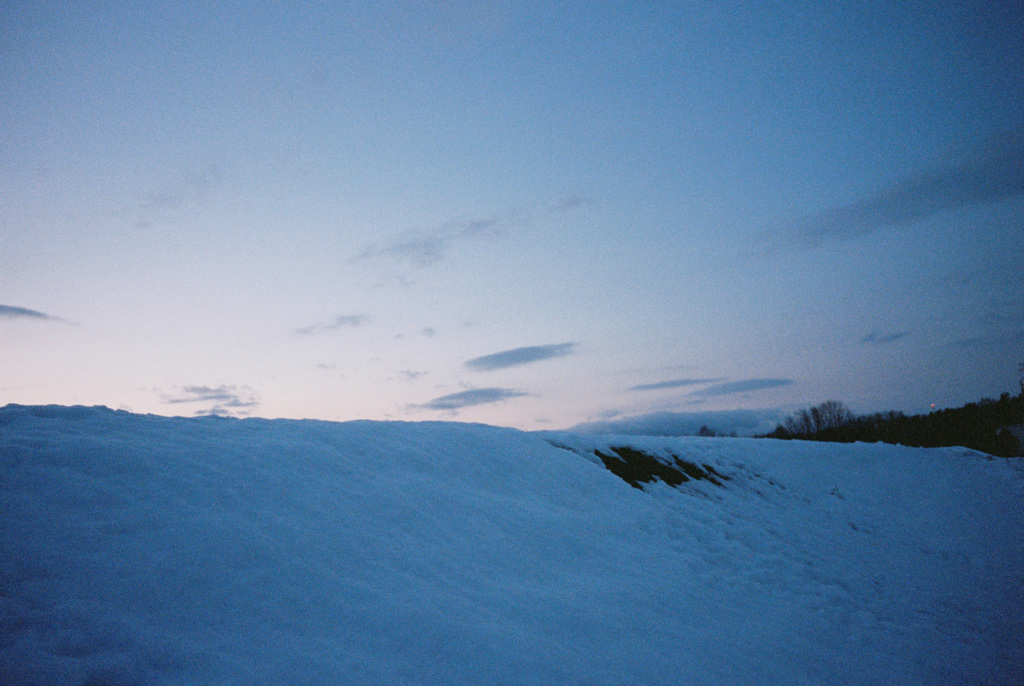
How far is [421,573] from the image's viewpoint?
19.5ft

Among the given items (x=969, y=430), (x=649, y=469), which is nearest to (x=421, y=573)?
(x=649, y=469)

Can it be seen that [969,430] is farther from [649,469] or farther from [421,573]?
[421,573]

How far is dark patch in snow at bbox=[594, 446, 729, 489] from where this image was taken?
12.4 meters

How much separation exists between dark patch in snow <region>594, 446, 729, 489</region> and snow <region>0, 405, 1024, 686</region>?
57 cm

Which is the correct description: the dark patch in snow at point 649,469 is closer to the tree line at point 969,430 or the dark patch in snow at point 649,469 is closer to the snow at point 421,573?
the snow at point 421,573

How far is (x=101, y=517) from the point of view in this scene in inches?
208

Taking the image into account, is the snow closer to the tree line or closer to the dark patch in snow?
the dark patch in snow

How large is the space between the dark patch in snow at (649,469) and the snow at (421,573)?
567mm

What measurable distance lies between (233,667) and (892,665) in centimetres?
786

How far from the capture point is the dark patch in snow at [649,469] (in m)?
12.4

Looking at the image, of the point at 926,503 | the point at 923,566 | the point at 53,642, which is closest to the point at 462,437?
the point at 53,642

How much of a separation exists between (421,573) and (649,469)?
339 inches

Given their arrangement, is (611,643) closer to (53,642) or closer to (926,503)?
(53,642)

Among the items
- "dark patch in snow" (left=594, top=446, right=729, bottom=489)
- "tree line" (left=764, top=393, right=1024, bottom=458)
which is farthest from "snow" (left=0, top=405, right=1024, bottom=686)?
"tree line" (left=764, top=393, right=1024, bottom=458)
